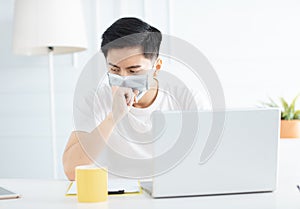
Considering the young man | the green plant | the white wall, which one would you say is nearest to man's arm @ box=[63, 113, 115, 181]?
the young man

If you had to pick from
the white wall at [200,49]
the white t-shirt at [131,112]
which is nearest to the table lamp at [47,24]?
the white wall at [200,49]

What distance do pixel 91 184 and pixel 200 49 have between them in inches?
78.1

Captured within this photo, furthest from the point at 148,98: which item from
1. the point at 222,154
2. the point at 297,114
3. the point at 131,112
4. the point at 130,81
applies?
the point at 297,114

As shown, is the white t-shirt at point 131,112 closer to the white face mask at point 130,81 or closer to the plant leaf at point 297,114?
the white face mask at point 130,81

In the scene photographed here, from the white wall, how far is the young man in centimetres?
100

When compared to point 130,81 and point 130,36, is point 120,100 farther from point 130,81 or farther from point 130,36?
point 130,36

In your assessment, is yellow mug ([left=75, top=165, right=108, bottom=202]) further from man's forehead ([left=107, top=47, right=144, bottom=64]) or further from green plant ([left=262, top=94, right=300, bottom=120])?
green plant ([left=262, top=94, right=300, bottom=120])

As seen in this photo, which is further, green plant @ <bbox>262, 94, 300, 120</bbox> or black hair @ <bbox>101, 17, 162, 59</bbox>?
green plant @ <bbox>262, 94, 300, 120</bbox>

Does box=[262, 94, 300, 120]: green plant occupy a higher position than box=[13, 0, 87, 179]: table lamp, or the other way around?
box=[13, 0, 87, 179]: table lamp

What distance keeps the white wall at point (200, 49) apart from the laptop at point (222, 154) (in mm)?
1840

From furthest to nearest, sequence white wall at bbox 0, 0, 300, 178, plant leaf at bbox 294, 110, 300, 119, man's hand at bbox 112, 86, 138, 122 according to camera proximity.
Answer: white wall at bbox 0, 0, 300, 178, plant leaf at bbox 294, 110, 300, 119, man's hand at bbox 112, 86, 138, 122

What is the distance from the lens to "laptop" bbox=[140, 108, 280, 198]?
1.16 meters

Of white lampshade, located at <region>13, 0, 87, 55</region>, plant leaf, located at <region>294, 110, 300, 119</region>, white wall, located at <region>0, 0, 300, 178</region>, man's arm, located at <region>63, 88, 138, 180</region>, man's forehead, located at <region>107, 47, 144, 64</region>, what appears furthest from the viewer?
white wall, located at <region>0, 0, 300, 178</region>

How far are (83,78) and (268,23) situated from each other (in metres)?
1.23
